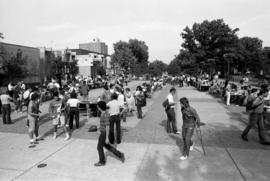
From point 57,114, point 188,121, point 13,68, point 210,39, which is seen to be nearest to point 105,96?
point 57,114

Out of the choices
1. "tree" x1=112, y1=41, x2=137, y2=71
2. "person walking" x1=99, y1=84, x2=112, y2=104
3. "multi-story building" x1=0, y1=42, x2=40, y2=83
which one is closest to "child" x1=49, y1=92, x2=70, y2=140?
"person walking" x1=99, y1=84, x2=112, y2=104

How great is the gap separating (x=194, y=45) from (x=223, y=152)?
41398 mm

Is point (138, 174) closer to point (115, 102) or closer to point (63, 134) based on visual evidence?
point (115, 102)

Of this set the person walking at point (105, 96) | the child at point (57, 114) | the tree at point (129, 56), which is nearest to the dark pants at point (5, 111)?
the child at point (57, 114)

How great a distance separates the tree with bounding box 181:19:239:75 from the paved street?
3791 centimetres

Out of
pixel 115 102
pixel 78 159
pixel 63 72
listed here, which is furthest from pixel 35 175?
pixel 63 72

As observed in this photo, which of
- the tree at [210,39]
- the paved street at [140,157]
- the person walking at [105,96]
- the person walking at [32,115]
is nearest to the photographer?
the paved street at [140,157]

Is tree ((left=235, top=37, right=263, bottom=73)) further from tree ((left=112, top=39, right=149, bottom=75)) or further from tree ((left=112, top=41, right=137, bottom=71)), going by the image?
tree ((left=112, top=41, right=137, bottom=71))

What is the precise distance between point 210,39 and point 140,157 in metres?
43.0

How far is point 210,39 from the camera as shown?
144 ft

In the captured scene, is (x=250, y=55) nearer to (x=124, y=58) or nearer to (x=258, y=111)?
(x=124, y=58)

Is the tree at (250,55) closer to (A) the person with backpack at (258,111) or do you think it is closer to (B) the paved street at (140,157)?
(A) the person with backpack at (258,111)

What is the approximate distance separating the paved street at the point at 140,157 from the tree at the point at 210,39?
1493 inches

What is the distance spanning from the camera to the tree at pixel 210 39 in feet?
142
